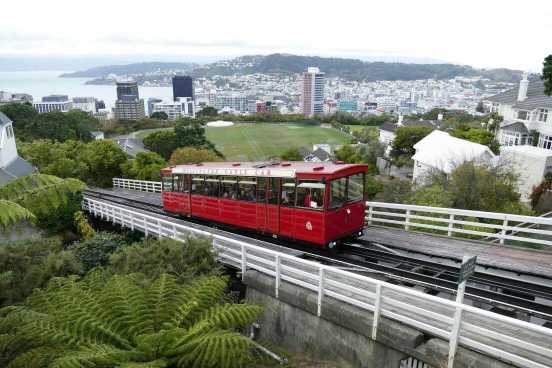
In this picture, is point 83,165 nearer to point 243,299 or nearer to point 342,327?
point 243,299

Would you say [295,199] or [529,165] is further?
[529,165]

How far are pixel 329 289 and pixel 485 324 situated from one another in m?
2.86

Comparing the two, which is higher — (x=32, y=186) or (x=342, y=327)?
(x=32, y=186)

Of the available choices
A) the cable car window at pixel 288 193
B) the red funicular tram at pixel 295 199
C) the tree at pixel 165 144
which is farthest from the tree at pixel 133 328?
the tree at pixel 165 144

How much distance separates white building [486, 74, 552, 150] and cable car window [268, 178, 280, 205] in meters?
44.7

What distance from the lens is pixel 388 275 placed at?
8.79m

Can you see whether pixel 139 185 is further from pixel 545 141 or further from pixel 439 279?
pixel 545 141

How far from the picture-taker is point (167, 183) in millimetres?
17688

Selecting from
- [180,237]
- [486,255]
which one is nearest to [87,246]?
[180,237]

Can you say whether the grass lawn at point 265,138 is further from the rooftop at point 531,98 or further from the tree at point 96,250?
the tree at point 96,250

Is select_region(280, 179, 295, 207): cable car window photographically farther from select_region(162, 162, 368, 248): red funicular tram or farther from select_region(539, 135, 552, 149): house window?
select_region(539, 135, 552, 149): house window

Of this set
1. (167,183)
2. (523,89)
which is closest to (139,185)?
(167,183)

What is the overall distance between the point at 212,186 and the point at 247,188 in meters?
2.31

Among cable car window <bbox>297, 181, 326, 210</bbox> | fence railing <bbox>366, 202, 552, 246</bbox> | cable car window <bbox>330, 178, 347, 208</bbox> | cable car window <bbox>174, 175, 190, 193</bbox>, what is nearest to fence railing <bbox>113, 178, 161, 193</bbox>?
cable car window <bbox>174, 175, 190, 193</bbox>
